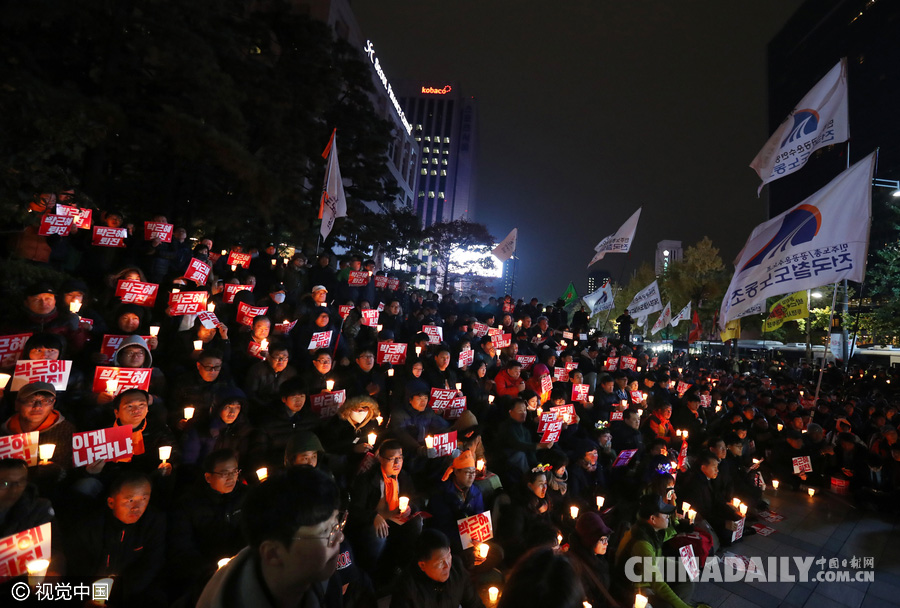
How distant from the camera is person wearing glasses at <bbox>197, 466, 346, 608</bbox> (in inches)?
48.8

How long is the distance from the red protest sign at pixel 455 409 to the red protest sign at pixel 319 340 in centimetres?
212

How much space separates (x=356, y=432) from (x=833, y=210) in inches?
282

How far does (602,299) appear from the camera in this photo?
17625mm

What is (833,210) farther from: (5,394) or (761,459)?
(5,394)

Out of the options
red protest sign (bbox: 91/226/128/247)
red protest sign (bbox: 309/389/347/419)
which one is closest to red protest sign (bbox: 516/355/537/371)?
red protest sign (bbox: 309/389/347/419)

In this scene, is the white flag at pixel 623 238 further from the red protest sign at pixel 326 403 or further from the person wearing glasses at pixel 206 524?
the person wearing glasses at pixel 206 524

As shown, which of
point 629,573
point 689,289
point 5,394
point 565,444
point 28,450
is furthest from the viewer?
point 689,289

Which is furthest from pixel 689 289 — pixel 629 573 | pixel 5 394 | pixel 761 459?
pixel 5 394

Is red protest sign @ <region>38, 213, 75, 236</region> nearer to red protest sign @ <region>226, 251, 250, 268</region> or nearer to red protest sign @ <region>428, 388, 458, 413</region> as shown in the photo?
red protest sign @ <region>226, 251, 250, 268</region>

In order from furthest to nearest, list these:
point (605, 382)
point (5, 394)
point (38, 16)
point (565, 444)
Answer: point (605, 382), point (38, 16), point (565, 444), point (5, 394)

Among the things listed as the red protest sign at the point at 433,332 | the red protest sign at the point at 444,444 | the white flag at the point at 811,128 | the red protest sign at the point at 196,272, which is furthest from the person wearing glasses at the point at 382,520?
the white flag at the point at 811,128

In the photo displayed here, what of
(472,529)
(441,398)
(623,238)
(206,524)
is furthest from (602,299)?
(206,524)

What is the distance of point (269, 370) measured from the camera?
205 inches

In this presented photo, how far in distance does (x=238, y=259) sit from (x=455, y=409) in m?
6.09
